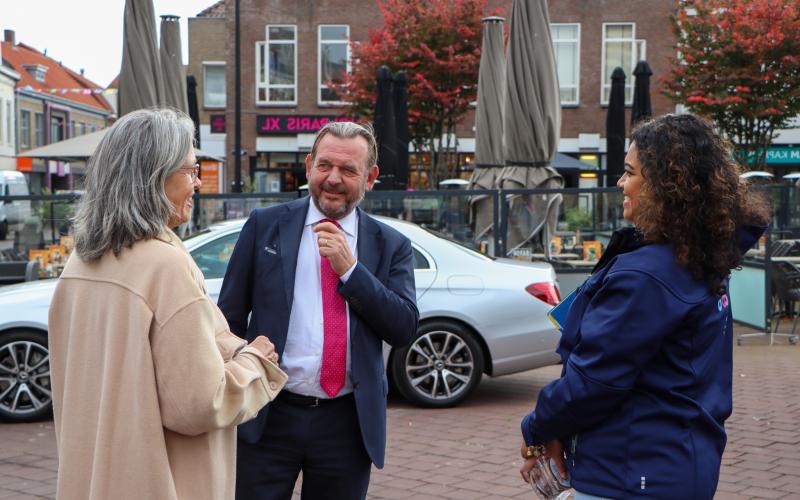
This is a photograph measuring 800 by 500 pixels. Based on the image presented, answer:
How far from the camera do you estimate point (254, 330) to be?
342 centimetres

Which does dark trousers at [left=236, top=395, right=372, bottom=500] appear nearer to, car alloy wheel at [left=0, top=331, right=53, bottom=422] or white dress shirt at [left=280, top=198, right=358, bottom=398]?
white dress shirt at [left=280, top=198, right=358, bottom=398]

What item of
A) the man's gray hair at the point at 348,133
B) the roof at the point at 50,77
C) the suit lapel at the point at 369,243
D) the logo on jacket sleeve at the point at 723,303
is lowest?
the logo on jacket sleeve at the point at 723,303

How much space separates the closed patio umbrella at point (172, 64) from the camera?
1655 centimetres

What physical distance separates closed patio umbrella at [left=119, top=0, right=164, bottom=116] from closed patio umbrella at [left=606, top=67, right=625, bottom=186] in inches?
279

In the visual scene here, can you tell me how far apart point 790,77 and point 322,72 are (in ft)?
53.7

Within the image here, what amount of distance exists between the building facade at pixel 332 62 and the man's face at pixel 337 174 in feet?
104

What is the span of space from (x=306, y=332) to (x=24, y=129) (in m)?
63.3

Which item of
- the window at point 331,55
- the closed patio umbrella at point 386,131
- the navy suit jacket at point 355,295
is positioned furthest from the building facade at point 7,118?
the navy suit jacket at point 355,295

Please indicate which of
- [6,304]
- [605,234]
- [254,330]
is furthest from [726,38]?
[254,330]

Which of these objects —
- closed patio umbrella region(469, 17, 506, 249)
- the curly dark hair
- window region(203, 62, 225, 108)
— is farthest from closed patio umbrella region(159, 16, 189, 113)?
window region(203, 62, 225, 108)

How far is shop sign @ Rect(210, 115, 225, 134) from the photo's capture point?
37156 millimetres

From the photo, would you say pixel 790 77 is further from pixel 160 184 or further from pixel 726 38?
pixel 160 184

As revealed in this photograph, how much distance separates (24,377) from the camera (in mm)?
7887

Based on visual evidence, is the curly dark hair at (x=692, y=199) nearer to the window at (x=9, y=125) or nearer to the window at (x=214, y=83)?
the window at (x=214, y=83)
